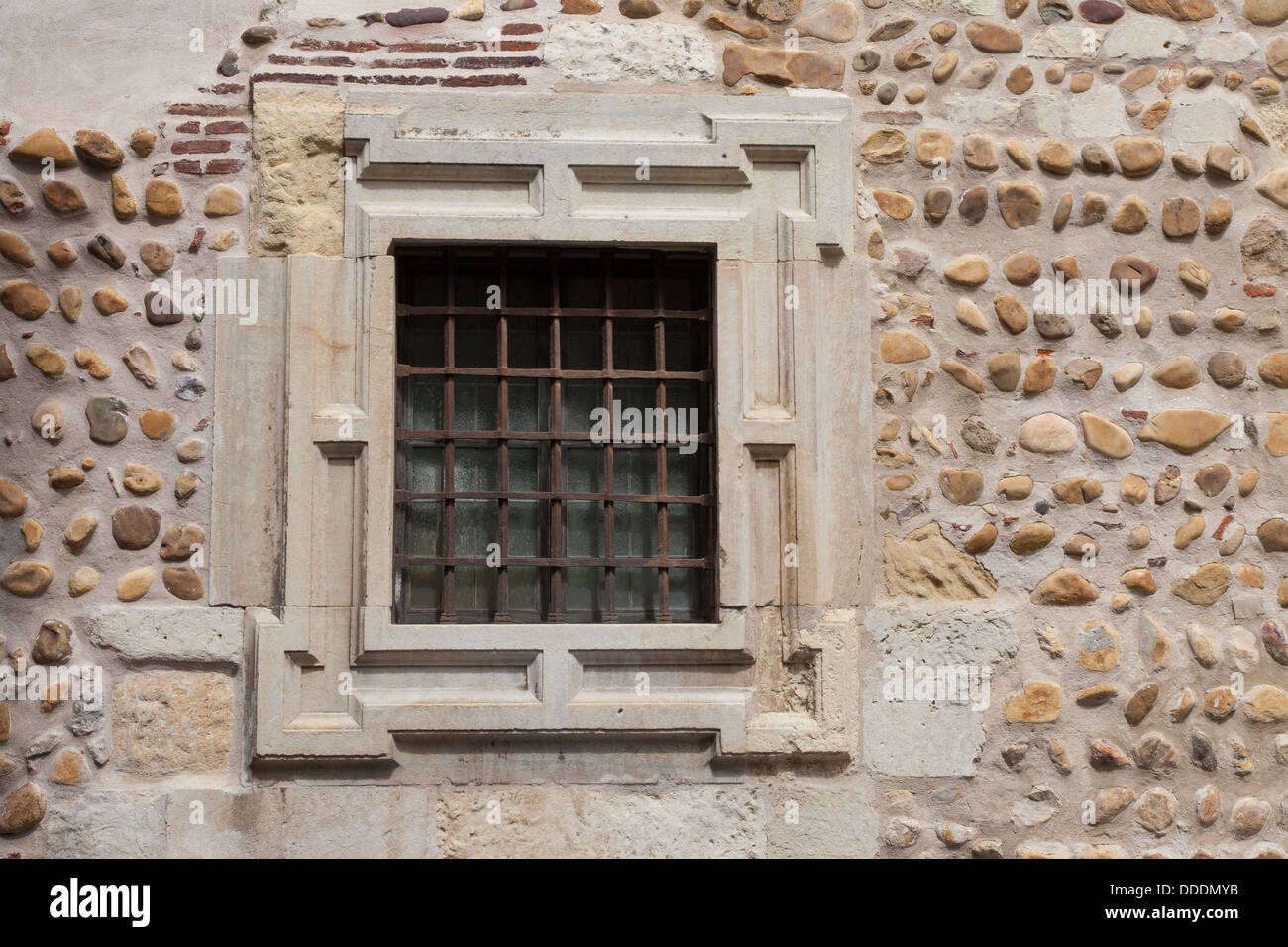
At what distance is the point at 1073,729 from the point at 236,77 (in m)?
2.94

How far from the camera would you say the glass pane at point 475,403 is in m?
3.37

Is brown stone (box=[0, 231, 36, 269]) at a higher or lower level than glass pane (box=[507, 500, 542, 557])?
higher

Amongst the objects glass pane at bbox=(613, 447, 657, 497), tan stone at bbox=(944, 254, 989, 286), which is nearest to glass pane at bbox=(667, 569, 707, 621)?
glass pane at bbox=(613, 447, 657, 497)

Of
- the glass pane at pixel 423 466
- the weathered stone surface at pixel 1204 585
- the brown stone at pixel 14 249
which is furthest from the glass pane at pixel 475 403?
the weathered stone surface at pixel 1204 585

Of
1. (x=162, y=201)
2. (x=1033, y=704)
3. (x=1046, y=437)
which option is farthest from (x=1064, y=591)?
(x=162, y=201)

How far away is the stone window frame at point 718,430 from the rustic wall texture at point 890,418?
0.26 feet

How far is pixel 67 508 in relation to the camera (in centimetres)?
321

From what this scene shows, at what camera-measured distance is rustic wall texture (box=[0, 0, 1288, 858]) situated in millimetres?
3160

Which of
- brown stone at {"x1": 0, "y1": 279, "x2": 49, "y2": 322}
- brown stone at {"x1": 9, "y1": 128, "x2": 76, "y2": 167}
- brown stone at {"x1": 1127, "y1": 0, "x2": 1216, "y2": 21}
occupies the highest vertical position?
brown stone at {"x1": 1127, "y1": 0, "x2": 1216, "y2": 21}

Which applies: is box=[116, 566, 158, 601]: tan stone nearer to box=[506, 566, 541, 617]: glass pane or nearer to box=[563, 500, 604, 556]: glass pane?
box=[506, 566, 541, 617]: glass pane

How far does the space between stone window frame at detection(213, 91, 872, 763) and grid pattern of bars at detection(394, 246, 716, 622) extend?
0.38 feet

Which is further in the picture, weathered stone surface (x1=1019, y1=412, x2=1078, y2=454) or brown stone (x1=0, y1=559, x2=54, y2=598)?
weathered stone surface (x1=1019, y1=412, x2=1078, y2=454)

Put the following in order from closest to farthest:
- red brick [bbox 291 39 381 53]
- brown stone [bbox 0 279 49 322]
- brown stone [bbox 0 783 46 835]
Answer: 1. brown stone [bbox 0 783 46 835]
2. brown stone [bbox 0 279 49 322]
3. red brick [bbox 291 39 381 53]

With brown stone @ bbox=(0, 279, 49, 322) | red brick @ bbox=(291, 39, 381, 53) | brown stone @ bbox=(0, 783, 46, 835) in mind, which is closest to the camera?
brown stone @ bbox=(0, 783, 46, 835)
